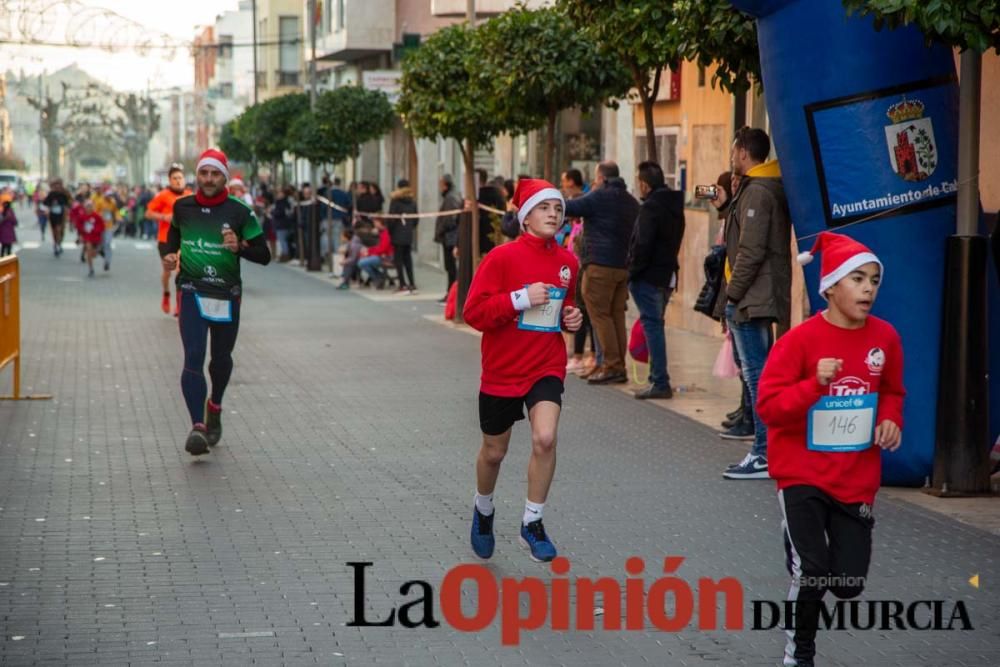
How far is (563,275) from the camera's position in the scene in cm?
797

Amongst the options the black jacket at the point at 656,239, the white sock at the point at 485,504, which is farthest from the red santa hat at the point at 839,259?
the black jacket at the point at 656,239

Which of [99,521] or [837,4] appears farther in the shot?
[837,4]

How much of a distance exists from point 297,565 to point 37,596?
3.81ft

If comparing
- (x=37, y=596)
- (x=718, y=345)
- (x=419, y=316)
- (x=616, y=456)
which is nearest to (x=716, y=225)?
(x=718, y=345)

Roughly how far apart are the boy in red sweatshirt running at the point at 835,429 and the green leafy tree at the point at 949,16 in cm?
299

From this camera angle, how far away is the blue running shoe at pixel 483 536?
312 inches

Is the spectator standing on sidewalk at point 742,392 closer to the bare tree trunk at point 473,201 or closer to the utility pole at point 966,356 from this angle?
the utility pole at point 966,356

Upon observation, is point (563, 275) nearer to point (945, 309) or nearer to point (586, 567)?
point (586, 567)

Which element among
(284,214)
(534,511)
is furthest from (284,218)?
(534,511)

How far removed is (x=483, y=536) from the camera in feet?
26.1

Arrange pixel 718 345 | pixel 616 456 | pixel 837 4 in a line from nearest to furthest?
pixel 837 4
pixel 616 456
pixel 718 345

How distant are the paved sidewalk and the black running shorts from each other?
603mm

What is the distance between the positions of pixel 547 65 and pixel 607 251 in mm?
4346

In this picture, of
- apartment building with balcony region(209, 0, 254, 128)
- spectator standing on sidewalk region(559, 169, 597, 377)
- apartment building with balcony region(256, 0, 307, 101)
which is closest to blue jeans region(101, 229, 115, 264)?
spectator standing on sidewalk region(559, 169, 597, 377)
